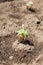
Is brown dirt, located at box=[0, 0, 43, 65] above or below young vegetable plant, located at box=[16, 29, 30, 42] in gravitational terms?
below

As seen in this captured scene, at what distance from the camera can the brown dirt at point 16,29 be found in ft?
11.5

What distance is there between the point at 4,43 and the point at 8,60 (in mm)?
505

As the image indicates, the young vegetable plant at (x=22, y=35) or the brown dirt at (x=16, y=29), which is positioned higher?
the young vegetable plant at (x=22, y=35)

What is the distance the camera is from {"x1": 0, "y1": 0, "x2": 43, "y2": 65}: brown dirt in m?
3.50

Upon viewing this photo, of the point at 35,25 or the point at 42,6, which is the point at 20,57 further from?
the point at 42,6

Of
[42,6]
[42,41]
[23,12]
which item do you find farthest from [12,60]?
[42,6]

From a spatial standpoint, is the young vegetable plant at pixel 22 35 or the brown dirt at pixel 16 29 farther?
the young vegetable plant at pixel 22 35

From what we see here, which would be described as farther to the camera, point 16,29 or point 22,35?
point 16,29

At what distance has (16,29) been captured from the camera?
4.40 metres

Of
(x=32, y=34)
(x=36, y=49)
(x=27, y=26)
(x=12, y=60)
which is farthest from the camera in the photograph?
(x=27, y=26)

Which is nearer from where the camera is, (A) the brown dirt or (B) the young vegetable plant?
(A) the brown dirt

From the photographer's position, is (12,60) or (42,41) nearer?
(12,60)

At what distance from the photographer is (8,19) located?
15.8 feet

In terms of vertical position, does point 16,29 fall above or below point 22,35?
below
